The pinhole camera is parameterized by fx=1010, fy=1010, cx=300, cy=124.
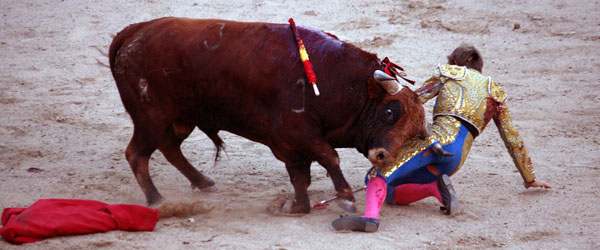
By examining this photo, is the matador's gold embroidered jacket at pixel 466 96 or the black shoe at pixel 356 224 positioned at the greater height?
the matador's gold embroidered jacket at pixel 466 96

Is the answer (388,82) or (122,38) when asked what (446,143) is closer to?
(388,82)

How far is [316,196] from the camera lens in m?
6.66

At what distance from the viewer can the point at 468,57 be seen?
21.2ft

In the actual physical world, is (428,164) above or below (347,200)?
above

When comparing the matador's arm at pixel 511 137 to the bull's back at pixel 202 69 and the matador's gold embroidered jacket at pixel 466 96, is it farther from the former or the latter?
the bull's back at pixel 202 69

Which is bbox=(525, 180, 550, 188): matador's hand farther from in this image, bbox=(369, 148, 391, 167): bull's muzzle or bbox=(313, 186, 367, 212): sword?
bbox=(369, 148, 391, 167): bull's muzzle

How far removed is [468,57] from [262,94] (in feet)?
4.56

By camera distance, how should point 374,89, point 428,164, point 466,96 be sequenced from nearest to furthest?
point 374,89, point 428,164, point 466,96

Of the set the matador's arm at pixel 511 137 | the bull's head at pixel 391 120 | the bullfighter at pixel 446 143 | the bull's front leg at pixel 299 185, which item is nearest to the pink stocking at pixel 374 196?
the bullfighter at pixel 446 143

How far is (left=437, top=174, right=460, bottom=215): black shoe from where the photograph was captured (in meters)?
6.14

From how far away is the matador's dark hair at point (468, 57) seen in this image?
645 centimetres

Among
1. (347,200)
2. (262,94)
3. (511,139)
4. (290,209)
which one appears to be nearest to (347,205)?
(347,200)

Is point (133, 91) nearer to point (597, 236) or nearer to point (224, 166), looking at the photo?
point (224, 166)

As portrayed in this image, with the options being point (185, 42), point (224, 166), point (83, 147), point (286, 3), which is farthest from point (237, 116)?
point (286, 3)
